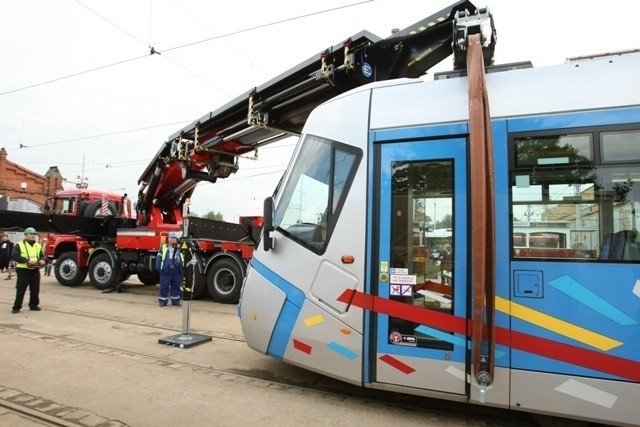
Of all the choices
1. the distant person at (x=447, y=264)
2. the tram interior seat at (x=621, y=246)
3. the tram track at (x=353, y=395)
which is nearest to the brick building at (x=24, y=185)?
the tram track at (x=353, y=395)

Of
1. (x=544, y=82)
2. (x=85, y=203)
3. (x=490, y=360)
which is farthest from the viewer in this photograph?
(x=85, y=203)

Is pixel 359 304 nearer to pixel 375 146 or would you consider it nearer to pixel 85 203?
pixel 375 146

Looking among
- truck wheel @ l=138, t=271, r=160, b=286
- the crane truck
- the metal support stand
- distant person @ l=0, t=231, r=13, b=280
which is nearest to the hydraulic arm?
the crane truck

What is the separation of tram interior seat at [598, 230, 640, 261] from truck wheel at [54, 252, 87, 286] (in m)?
14.1

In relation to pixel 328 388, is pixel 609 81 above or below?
above

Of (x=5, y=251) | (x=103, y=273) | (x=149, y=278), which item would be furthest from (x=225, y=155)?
(x=5, y=251)

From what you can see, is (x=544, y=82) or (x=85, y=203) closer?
(x=544, y=82)

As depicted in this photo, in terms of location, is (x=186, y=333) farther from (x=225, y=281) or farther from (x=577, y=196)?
(x=577, y=196)

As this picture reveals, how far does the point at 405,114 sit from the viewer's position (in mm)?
4016

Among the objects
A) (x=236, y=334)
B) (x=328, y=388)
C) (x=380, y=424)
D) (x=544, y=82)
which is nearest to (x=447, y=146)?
(x=544, y=82)

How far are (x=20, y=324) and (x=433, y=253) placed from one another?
25.5 feet

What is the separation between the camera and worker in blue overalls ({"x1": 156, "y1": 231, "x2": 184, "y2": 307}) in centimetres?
1043

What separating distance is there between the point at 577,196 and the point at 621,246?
0.48m

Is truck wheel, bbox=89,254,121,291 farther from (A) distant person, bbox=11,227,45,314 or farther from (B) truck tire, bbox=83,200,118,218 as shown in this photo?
(A) distant person, bbox=11,227,45,314
